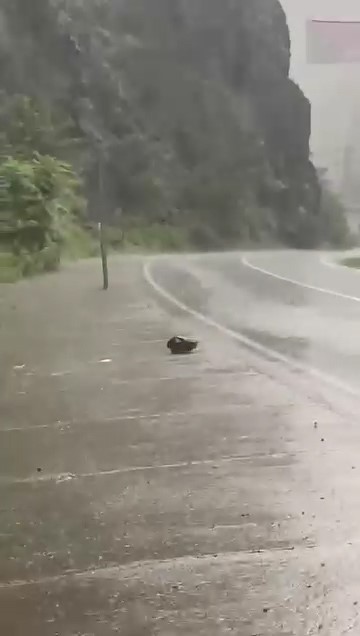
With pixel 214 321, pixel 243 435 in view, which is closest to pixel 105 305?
pixel 214 321

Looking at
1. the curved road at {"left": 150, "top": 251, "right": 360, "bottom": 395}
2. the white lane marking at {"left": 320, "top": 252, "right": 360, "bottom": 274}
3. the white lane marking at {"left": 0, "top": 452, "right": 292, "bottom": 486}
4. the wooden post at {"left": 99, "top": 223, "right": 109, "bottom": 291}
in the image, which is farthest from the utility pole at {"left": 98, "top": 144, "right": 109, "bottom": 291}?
the white lane marking at {"left": 0, "top": 452, "right": 292, "bottom": 486}

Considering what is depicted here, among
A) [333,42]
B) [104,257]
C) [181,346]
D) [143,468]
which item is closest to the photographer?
[143,468]

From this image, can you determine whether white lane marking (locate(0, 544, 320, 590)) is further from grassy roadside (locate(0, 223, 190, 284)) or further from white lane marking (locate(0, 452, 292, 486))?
grassy roadside (locate(0, 223, 190, 284))

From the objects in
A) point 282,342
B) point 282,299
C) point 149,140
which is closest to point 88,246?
point 149,140

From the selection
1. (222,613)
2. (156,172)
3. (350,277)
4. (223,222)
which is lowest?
(222,613)

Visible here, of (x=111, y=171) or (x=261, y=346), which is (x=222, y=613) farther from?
(x=111, y=171)

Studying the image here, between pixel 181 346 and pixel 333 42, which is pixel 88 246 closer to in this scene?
pixel 181 346
